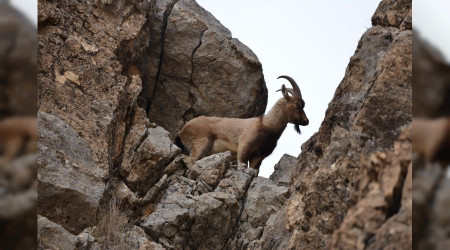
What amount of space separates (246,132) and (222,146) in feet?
2.49

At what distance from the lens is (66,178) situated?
9320mm

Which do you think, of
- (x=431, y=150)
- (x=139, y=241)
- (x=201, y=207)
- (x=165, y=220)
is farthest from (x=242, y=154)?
(x=431, y=150)

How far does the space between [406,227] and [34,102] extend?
220cm

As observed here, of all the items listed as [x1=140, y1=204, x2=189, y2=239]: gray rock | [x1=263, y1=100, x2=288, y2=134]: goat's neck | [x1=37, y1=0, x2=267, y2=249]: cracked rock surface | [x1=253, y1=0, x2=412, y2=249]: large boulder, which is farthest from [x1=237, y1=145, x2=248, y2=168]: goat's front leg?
[x1=253, y1=0, x2=412, y2=249]: large boulder

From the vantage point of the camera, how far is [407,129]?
5.04 m

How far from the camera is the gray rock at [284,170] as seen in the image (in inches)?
545

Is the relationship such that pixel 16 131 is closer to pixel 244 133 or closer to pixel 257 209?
pixel 257 209

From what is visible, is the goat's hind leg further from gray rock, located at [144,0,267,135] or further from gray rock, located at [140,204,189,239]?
gray rock, located at [140,204,189,239]

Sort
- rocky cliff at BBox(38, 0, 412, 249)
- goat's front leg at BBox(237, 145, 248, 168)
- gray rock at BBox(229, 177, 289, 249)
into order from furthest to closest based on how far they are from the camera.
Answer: goat's front leg at BBox(237, 145, 248, 168)
gray rock at BBox(229, 177, 289, 249)
rocky cliff at BBox(38, 0, 412, 249)

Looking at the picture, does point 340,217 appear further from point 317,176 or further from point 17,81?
point 17,81

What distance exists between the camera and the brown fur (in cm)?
1580

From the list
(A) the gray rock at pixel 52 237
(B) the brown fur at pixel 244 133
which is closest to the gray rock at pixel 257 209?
(A) the gray rock at pixel 52 237

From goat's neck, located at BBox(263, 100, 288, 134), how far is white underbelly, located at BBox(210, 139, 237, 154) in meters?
0.91

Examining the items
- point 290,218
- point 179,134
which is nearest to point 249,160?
point 179,134
